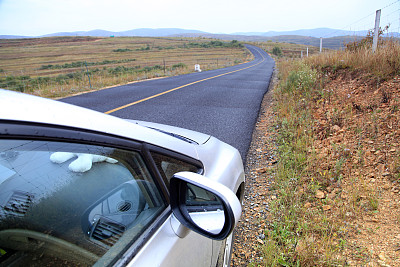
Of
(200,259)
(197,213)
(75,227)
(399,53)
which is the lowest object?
(200,259)

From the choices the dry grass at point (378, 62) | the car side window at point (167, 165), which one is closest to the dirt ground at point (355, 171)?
the dry grass at point (378, 62)

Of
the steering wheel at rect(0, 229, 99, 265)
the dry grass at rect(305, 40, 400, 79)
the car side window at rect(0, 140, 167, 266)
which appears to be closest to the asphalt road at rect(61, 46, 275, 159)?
the dry grass at rect(305, 40, 400, 79)

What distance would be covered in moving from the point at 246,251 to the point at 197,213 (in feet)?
4.45

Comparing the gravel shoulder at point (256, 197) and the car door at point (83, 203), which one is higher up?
the car door at point (83, 203)

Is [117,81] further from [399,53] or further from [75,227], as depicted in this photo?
[75,227]

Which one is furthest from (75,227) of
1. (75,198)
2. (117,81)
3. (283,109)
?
(117,81)

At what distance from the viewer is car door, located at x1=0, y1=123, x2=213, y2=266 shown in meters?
0.82

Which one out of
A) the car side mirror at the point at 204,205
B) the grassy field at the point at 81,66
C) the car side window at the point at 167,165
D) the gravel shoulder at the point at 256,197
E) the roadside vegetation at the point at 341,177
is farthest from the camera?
the grassy field at the point at 81,66

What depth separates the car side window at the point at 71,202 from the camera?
0.82 meters

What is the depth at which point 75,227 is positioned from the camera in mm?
951

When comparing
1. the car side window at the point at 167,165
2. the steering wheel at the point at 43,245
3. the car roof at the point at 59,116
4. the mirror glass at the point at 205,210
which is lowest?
the mirror glass at the point at 205,210

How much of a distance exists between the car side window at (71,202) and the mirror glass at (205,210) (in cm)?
17

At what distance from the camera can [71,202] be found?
974mm

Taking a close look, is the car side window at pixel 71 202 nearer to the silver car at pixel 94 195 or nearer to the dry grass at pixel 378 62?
the silver car at pixel 94 195
